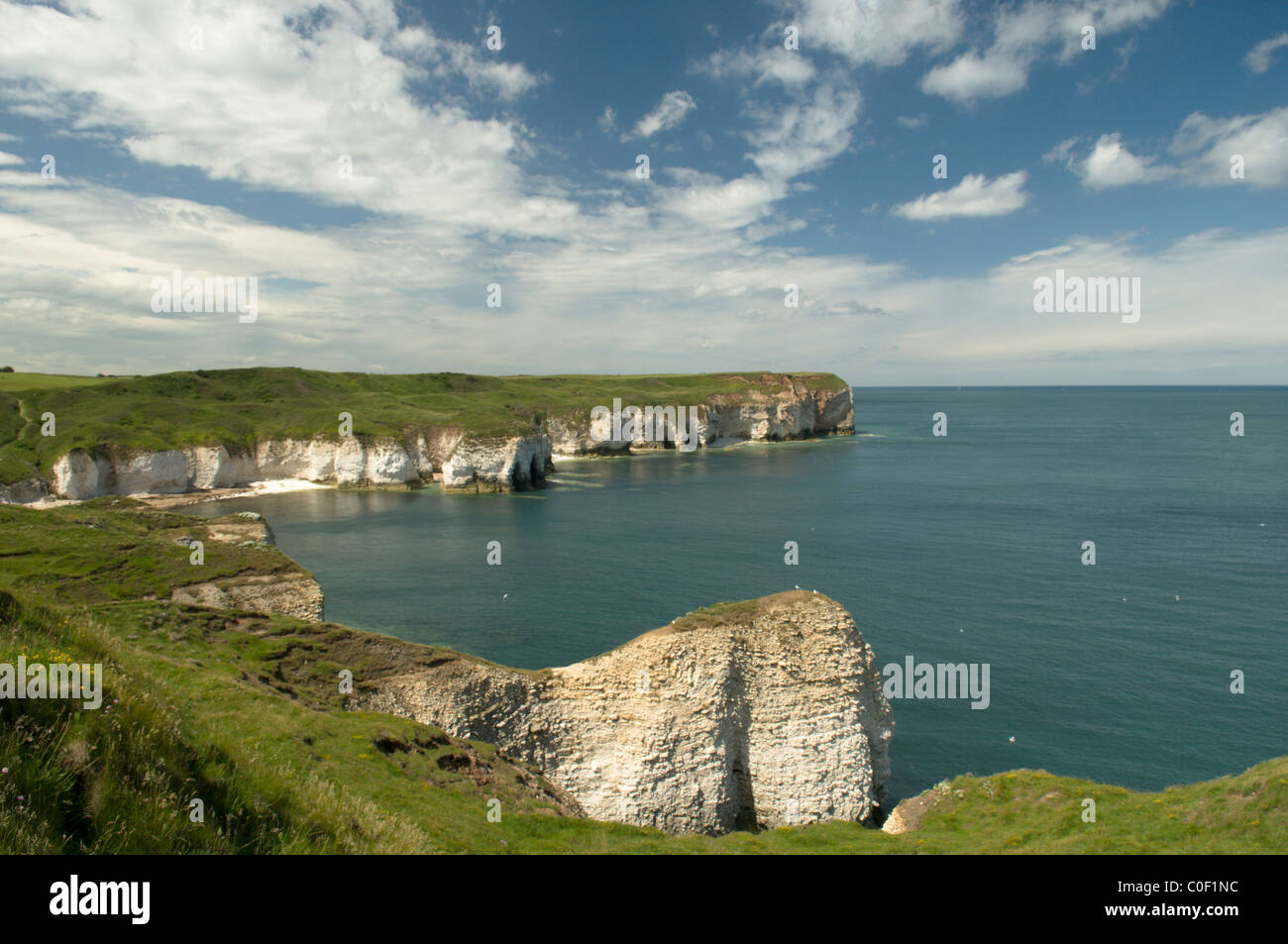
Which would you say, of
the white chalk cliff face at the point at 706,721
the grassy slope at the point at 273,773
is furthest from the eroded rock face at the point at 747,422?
the white chalk cliff face at the point at 706,721

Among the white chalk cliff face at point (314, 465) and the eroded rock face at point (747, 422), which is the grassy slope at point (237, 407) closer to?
the white chalk cliff face at point (314, 465)

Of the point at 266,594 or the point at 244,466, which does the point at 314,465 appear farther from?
the point at 266,594

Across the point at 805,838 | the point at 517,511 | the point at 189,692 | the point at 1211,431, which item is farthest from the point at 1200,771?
the point at 1211,431

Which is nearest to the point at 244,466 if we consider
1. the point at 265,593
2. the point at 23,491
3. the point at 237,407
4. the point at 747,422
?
the point at 237,407

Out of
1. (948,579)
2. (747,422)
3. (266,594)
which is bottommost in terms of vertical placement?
(948,579)

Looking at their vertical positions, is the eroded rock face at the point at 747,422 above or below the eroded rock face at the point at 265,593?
above

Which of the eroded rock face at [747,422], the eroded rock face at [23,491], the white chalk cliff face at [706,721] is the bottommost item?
the white chalk cliff face at [706,721]

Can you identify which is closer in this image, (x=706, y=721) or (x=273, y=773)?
(x=273, y=773)
